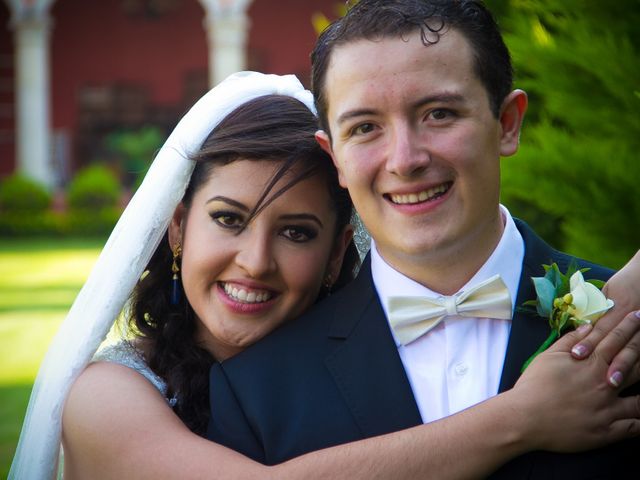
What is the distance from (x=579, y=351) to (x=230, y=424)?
1.02 m

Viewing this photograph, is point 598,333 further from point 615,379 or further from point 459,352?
point 459,352

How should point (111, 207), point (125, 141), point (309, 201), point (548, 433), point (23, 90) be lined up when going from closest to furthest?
point (548, 433), point (309, 201), point (111, 207), point (23, 90), point (125, 141)

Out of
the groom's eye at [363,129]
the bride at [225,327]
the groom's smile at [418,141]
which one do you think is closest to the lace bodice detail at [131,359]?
the bride at [225,327]

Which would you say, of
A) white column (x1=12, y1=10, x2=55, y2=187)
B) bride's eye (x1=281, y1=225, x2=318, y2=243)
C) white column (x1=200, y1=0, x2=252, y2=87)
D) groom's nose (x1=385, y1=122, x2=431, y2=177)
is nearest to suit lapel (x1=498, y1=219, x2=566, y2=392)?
groom's nose (x1=385, y1=122, x2=431, y2=177)

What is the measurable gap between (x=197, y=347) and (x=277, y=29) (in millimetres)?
26767

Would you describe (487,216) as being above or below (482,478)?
above

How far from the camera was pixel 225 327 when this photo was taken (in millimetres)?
3213

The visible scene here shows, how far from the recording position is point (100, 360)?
3396 mm

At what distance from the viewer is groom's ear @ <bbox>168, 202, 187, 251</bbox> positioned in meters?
3.50

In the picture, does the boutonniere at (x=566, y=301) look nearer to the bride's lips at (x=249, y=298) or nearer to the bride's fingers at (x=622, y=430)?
the bride's fingers at (x=622, y=430)

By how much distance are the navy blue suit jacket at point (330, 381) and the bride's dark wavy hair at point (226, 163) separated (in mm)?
475

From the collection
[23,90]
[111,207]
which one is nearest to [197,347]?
[111,207]

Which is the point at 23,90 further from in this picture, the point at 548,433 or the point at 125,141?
the point at 548,433

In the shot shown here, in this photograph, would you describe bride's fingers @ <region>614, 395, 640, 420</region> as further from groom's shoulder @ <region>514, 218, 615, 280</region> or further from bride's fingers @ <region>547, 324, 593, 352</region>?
groom's shoulder @ <region>514, 218, 615, 280</region>
